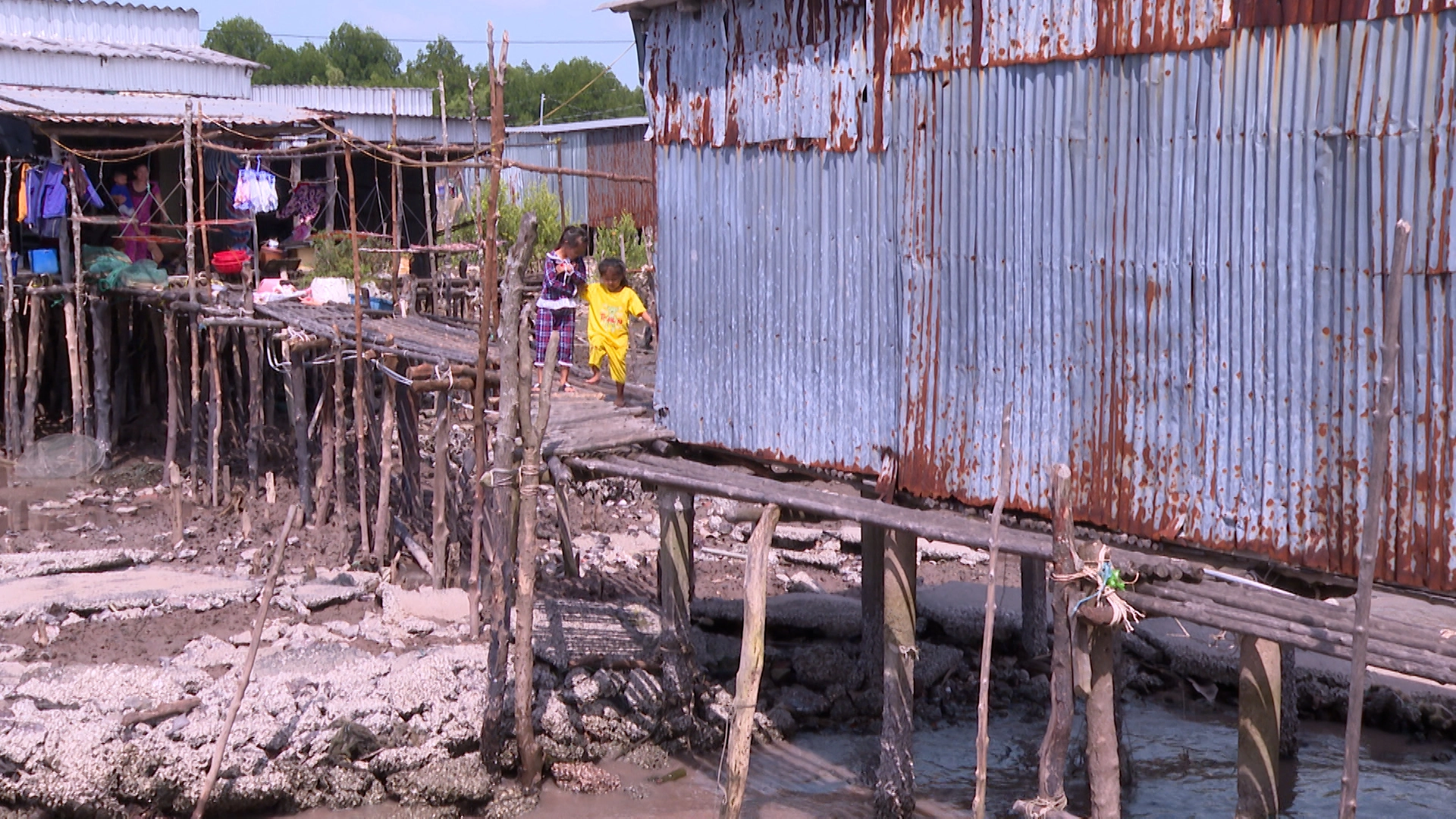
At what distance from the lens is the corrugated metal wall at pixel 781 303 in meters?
7.41

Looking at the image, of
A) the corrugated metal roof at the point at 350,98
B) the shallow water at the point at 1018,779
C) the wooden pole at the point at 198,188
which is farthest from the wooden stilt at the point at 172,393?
the corrugated metal roof at the point at 350,98

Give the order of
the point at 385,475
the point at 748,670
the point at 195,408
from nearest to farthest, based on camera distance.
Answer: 1. the point at 748,670
2. the point at 385,475
3. the point at 195,408

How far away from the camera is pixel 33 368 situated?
15453 millimetres

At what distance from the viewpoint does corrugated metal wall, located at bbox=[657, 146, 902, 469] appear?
741 cm

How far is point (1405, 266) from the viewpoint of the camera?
5.25 meters

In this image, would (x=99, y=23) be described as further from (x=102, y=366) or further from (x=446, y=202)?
(x=102, y=366)

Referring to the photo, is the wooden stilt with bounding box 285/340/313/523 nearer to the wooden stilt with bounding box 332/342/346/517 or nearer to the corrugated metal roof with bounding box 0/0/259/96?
the wooden stilt with bounding box 332/342/346/517

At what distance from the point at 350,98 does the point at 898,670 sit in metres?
22.3

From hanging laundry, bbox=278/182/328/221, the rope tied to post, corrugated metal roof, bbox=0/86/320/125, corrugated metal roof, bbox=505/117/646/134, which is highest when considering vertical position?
corrugated metal roof, bbox=505/117/646/134

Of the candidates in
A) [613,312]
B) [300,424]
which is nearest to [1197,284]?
[613,312]

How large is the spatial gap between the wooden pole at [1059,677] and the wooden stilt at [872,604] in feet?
14.7

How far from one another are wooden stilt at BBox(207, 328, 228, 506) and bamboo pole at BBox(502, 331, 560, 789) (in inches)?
270

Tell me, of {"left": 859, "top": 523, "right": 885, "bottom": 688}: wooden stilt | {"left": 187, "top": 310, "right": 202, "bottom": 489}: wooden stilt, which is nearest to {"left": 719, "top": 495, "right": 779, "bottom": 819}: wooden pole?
{"left": 859, "top": 523, "right": 885, "bottom": 688}: wooden stilt

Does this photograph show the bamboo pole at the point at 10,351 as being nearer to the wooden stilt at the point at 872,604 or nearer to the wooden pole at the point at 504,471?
the wooden pole at the point at 504,471
